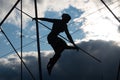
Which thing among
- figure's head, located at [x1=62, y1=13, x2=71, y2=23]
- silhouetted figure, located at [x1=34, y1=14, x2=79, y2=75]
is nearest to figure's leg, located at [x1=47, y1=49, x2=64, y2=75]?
silhouetted figure, located at [x1=34, y1=14, x2=79, y2=75]

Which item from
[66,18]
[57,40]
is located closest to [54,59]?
[57,40]

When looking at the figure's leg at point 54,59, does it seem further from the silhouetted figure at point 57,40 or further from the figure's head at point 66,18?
the figure's head at point 66,18

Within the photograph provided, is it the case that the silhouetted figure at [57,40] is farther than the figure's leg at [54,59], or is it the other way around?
the figure's leg at [54,59]

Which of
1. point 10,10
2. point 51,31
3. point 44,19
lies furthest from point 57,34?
point 10,10

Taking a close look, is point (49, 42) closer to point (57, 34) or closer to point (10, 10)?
point (57, 34)

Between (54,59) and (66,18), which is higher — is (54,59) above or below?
below

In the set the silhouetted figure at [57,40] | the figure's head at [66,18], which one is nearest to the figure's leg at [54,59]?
the silhouetted figure at [57,40]

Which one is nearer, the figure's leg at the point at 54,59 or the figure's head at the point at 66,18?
the figure's head at the point at 66,18

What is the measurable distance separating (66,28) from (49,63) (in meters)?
1.77

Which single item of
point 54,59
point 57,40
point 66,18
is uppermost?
point 66,18

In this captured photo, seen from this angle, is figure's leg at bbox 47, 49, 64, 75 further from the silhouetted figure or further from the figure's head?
the figure's head

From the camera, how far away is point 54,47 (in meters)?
15.6

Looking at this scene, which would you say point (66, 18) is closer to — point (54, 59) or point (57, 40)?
point (57, 40)

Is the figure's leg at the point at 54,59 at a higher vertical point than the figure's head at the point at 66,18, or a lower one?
lower
